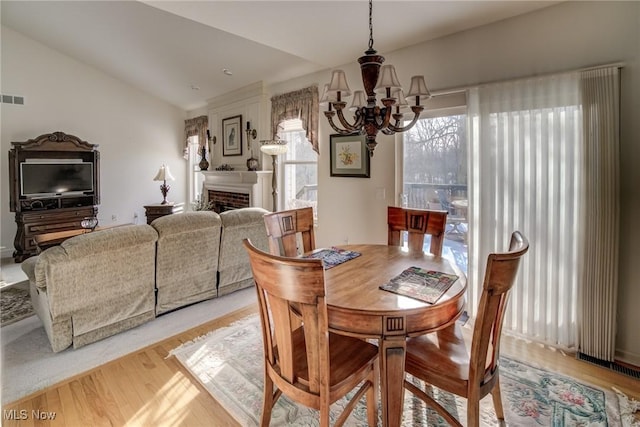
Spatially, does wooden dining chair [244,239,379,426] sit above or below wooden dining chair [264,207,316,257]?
below

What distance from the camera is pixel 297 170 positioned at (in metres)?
4.94

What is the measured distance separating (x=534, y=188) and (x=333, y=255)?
165 cm

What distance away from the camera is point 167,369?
89.6 inches

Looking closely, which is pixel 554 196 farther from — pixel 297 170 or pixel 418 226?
pixel 297 170

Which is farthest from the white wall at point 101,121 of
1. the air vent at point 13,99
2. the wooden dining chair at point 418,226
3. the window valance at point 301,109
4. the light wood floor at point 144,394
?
the wooden dining chair at point 418,226

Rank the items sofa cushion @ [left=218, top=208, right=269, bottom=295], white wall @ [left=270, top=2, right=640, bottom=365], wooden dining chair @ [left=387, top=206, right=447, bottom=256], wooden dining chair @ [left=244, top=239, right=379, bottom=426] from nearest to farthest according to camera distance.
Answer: wooden dining chair @ [left=244, top=239, right=379, bottom=426] → white wall @ [left=270, top=2, right=640, bottom=365] → wooden dining chair @ [left=387, top=206, right=447, bottom=256] → sofa cushion @ [left=218, top=208, right=269, bottom=295]

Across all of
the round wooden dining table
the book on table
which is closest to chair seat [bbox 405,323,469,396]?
the round wooden dining table

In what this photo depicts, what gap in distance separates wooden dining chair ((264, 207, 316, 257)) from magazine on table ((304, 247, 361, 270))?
287 mm

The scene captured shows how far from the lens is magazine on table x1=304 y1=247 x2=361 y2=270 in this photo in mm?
2065

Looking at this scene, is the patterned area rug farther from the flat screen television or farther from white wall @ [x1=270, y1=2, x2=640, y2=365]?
white wall @ [x1=270, y1=2, x2=640, y2=365]

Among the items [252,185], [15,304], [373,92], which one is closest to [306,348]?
[373,92]

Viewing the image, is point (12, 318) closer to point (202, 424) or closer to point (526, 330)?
point (202, 424)

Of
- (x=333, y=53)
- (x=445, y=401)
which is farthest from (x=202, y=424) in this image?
(x=333, y=53)

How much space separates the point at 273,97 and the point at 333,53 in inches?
65.2
